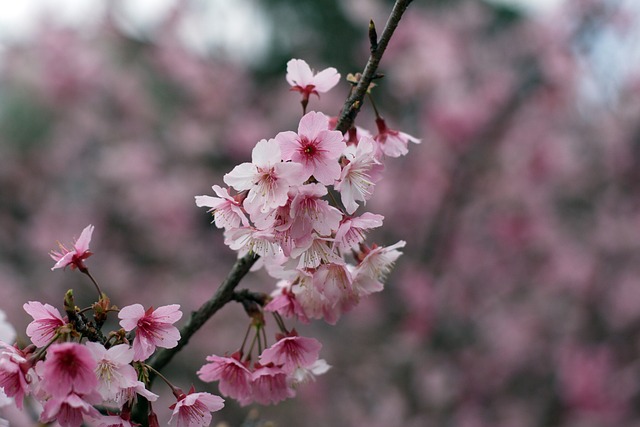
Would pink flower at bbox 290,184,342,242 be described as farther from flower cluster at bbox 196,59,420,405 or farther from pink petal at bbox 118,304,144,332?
pink petal at bbox 118,304,144,332

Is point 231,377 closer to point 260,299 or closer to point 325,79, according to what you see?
point 260,299

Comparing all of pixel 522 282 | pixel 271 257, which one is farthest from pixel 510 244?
pixel 271 257

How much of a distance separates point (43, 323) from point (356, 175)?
1.35 feet

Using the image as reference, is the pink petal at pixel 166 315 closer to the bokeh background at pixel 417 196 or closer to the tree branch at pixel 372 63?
the tree branch at pixel 372 63

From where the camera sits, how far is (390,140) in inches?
35.5

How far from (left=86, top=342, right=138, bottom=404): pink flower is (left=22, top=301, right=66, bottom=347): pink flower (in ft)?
0.23

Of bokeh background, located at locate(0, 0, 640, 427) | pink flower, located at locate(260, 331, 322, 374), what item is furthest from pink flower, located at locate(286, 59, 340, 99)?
bokeh background, located at locate(0, 0, 640, 427)

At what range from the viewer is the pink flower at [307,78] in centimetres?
85

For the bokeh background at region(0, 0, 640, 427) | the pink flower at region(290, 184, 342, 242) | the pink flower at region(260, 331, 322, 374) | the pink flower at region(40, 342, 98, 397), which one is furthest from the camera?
the bokeh background at region(0, 0, 640, 427)

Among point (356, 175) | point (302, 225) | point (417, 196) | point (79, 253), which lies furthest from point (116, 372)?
point (417, 196)

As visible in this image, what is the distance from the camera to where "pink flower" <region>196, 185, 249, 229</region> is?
0.76 meters

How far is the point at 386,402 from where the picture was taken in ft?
12.9

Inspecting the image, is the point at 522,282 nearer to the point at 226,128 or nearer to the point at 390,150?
the point at 226,128

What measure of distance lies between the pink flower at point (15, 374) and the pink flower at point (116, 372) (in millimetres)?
84
